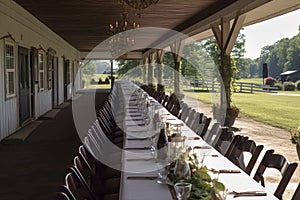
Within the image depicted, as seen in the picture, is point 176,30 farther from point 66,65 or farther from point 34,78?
point 66,65

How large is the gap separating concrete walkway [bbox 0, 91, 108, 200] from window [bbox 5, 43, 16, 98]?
2.97 feet

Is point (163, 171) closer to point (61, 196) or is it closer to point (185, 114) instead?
point (61, 196)

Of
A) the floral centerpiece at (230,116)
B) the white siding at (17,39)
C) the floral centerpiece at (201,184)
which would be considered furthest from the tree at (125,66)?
the floral centerpiece at (201,184)

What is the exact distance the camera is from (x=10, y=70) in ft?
25.2

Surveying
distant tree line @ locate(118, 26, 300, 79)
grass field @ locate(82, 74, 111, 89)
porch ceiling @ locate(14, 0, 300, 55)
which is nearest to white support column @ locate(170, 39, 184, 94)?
porch ceiling @ locate(14, 0, 300, 55)

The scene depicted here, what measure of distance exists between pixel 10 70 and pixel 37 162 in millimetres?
2858

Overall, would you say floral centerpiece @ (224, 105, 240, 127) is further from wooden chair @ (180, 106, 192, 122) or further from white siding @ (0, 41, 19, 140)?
white siding @ (0, 41, 19, 140)

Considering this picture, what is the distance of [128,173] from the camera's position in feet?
8.89

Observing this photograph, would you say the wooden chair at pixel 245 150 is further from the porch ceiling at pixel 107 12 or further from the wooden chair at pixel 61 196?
the porch ceiling at pixel 107 12

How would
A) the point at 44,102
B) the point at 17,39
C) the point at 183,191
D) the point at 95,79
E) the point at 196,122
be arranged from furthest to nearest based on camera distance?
the point at 95,79 → the point at 44,102 → the point at 17,39 → the point at 196,122 → the point at 183,191

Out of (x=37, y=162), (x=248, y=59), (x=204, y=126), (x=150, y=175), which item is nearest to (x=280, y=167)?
(x=150, y=175)

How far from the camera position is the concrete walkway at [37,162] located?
169 inches

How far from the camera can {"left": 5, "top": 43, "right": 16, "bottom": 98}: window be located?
734cm

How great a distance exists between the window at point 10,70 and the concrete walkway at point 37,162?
35.6 inches
